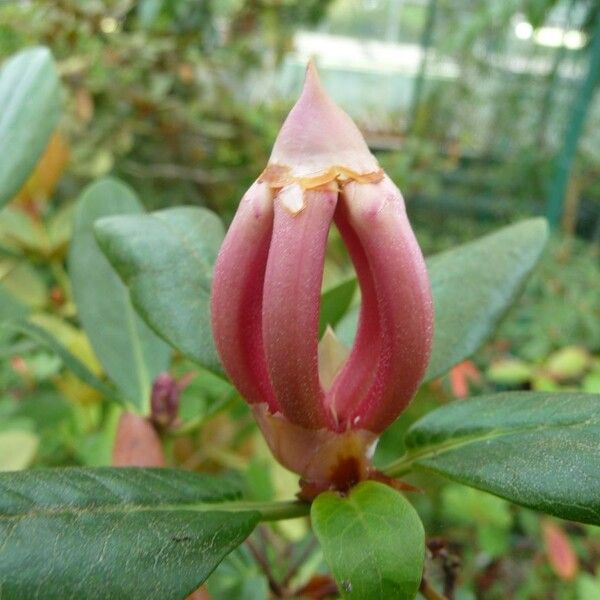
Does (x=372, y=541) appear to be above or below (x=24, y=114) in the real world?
below

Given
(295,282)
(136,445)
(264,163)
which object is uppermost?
(295,282)

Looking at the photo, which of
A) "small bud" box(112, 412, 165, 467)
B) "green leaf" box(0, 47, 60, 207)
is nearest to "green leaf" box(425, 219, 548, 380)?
"small bud" box(112, 412, 165, 467)

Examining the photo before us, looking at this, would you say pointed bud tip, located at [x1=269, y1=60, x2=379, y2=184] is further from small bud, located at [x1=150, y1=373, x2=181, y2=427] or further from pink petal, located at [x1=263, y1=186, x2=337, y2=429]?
small bud, located at [x1=150, y1=373, x2=181, y2=427]

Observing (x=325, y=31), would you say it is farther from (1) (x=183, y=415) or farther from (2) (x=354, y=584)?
(2) (x=354, y=584)

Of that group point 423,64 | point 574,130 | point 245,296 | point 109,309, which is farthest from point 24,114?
Answer: point 423,64

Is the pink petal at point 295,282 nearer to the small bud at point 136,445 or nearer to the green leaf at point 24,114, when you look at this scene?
the small bud at point 136,445

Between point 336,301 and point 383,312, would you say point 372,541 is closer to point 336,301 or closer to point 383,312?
point 383,312
